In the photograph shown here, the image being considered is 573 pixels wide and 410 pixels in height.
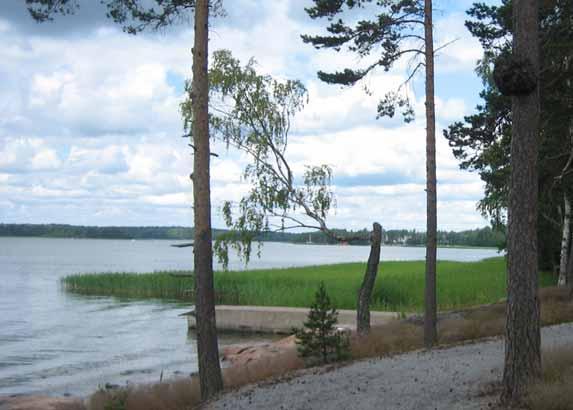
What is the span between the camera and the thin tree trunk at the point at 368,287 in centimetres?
1792

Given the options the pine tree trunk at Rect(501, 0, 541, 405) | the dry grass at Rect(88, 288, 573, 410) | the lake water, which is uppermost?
the pine tree trunk at Rect(501, 0, 541, 405)

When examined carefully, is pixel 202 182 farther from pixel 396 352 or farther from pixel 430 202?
pixel 396 352

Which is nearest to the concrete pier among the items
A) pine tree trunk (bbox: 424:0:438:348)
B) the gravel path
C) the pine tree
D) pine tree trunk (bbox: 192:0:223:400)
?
Answer: pine tree trunk (bbox: 424:0:438:348)

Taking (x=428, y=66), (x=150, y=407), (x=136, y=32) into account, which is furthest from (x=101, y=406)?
(x=428, y=66)

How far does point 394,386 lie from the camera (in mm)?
10445

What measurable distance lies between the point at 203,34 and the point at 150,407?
608 cm

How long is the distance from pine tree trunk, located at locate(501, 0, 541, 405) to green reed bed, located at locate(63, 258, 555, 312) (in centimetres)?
1947

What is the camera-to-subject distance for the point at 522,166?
8438 millimetres

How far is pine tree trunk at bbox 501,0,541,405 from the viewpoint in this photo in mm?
8352

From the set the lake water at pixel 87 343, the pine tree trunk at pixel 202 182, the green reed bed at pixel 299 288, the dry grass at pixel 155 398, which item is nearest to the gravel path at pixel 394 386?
the dry grass at pixel 155 398

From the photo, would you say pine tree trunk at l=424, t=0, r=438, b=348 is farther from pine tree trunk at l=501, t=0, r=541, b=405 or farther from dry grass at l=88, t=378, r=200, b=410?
pine tree trunk at l=501, t=0, r=541, b=405

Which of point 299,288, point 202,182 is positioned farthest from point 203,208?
point 299,288

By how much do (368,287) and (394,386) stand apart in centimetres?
798

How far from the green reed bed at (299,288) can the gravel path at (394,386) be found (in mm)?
15162
